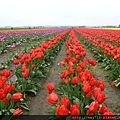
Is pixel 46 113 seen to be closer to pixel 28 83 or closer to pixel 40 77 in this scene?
pixel 28 83

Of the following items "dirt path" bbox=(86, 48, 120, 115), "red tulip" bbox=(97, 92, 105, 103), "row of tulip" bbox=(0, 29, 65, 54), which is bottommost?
"dirt path" bbox=(86, 48, 120, 115)

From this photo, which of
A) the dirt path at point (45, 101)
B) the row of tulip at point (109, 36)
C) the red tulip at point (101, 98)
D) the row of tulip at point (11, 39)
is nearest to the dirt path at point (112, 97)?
the dirt path at point (45, 101)

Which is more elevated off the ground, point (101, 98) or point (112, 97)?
point (101, 98)

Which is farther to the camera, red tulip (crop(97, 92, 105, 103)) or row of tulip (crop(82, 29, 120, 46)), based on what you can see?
row of tulip (crop(82, 29, 120, 46))

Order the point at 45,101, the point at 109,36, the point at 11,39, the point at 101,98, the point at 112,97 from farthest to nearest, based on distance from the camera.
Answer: the point at 109,36
the point at 11,39
the point at 112,97
the point at 45,101
the point at 101,98

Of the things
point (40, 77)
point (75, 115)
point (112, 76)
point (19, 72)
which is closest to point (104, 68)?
point (112, 76)

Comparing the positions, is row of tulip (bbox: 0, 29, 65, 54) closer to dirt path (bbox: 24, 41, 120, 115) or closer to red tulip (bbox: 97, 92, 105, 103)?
dirt path (bbox: 24, 41, 120, 115)

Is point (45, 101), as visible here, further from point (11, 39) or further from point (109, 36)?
point (109, 36)

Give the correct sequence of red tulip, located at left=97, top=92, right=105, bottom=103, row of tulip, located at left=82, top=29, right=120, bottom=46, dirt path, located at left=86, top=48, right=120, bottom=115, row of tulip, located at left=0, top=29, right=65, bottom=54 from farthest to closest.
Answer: row of tulip, located at left=82, top=29, right=120, bottom=46
row of tulip, located at left=0, top=29, right=65, bottom=54
dirt path, located at left=86, top=48, right=120, bottom=115
red tulip, located at left=97, top=92, right=105, bottom=103

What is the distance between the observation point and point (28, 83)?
17.3 ft

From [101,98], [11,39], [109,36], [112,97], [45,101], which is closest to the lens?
[101,98]

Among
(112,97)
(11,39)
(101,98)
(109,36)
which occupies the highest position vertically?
(101,98)

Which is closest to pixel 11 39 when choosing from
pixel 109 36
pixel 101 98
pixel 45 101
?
pixel 109 36

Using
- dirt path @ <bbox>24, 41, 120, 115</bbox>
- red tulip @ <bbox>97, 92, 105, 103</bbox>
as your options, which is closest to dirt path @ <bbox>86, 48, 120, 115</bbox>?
dirt path @ <bbox>24, 41, 120, 115</bbox>
